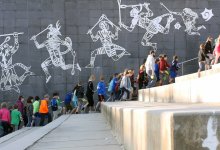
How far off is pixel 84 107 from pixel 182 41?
20.4 feet

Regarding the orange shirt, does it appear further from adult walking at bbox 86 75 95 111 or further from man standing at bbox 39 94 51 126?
adult walking at bbox 86 75 95 111

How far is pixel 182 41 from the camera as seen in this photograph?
22188 millimetres

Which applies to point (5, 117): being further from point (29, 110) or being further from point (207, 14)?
point (207, 14)

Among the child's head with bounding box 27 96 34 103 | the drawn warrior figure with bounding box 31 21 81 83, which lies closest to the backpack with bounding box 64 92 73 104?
the child's head with bounding box 27 96 34 103

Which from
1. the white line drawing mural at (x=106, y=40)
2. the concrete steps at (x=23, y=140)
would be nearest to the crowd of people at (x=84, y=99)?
the white line drawing mural at (x=106, y=40)

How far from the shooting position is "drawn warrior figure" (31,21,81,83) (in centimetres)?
2162

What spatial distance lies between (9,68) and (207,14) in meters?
9.75

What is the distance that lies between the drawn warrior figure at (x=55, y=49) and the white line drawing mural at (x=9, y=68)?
32.8 inches

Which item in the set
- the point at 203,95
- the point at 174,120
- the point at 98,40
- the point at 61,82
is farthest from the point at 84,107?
the point at 174,120

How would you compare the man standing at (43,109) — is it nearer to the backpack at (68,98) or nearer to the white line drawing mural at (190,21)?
the backpack at (68,98)

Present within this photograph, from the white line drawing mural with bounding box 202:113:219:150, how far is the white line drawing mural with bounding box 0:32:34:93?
1981 centimetres

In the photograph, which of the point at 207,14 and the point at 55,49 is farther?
the point at 207,14

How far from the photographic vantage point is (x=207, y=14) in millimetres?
22359

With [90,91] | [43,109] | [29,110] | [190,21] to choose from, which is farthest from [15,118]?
[190,21]
